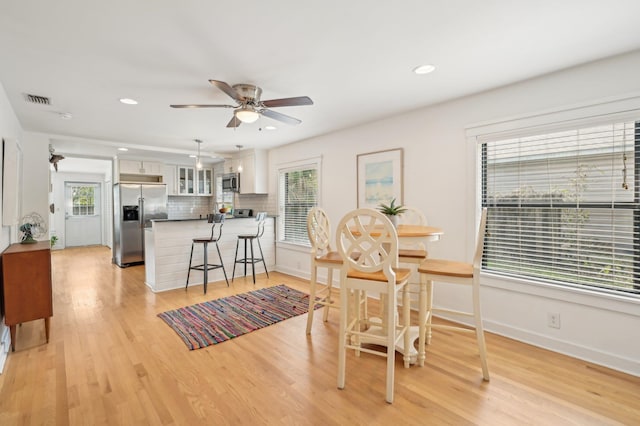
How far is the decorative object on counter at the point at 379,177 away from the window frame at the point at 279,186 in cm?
86

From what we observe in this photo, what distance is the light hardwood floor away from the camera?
1746 mm

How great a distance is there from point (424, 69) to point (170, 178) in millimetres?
6105

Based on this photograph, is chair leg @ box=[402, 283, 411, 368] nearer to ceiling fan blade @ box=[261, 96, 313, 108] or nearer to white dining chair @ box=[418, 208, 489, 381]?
white dining chair @ box=[418, 208, 489, 381]

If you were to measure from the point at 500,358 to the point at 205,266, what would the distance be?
12.2 ft

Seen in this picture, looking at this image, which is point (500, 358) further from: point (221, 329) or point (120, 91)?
point (120, 91)

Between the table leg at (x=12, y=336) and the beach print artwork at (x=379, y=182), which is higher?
the beach print artwork at (x=379, y=182)

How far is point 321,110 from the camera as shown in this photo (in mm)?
3490

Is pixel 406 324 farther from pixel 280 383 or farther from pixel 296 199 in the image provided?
pixel 296 199

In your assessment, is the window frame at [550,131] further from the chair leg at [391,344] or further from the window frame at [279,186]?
the window frame at [279,186]

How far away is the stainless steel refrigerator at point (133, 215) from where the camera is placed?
6.06 m

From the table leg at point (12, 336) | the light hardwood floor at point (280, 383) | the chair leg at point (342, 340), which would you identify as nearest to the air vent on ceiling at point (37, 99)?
the table leg at point (12, 336)

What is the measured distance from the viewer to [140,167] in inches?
250

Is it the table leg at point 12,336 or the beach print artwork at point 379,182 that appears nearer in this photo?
the table leg at point 12,336

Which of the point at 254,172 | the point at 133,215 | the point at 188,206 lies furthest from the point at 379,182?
the point at 188,206
